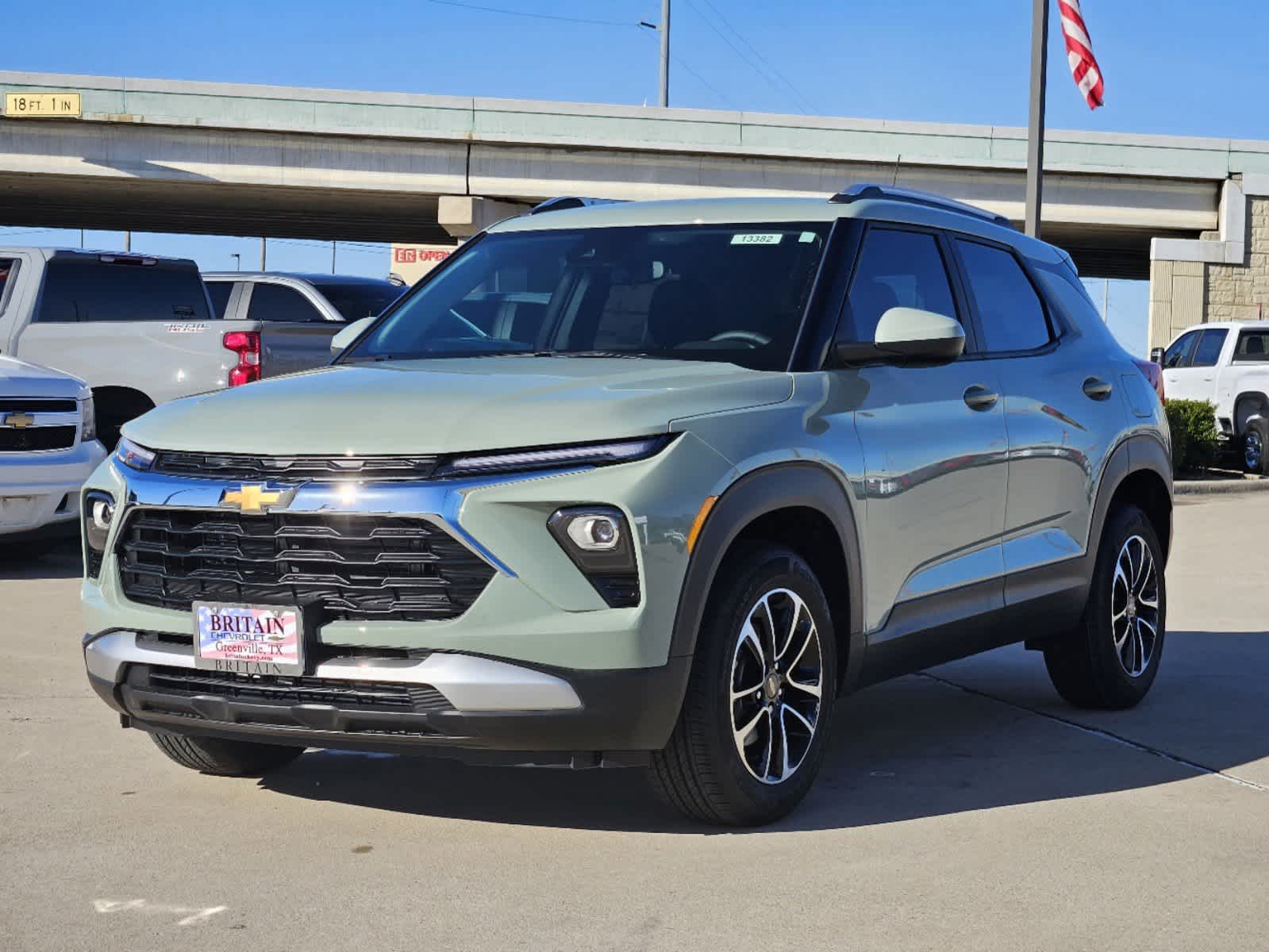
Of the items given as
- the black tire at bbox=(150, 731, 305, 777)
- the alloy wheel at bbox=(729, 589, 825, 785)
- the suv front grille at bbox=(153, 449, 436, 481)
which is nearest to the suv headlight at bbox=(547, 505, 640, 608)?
the suv front grille at bbox=(153, 449, 436, 481)

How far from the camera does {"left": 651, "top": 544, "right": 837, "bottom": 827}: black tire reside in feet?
16.0

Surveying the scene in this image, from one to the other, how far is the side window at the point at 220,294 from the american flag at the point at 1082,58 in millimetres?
9222

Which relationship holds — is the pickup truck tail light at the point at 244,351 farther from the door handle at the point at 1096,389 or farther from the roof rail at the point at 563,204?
the door handle at the point at 1096,389

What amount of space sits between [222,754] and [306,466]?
1.46 meters

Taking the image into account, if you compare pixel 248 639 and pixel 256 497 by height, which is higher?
pixel 256 497

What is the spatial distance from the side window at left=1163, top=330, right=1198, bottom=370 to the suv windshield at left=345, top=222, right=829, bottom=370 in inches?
767

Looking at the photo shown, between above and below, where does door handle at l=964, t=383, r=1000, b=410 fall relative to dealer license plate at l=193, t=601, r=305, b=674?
above

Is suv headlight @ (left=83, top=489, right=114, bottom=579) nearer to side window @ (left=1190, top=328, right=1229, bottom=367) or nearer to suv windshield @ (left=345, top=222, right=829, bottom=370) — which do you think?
suv windshield @ (left=345, top=222, right=829, bottom=370)

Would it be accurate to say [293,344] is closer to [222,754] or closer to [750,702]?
[222,754]

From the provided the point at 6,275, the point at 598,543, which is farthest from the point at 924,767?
the point at 6,275

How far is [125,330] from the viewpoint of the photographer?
44.7 feet

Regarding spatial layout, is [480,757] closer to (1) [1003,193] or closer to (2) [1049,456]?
(2) [1049,456]

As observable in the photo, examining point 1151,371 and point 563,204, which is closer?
point 563,204

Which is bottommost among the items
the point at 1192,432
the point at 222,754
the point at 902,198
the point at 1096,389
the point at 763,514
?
the point at 222,754
